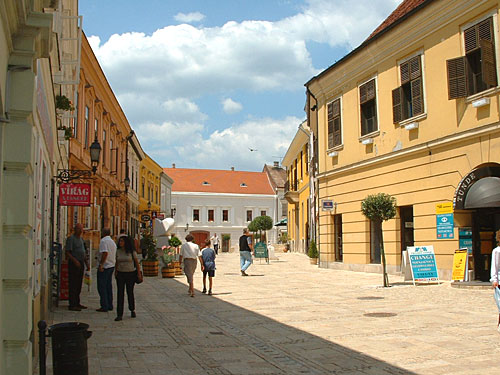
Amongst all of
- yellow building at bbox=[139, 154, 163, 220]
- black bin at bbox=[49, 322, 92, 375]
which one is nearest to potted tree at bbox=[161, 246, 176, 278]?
black bin at bbox=[49, 322, 92, 375]

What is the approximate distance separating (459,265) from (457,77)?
211 inches

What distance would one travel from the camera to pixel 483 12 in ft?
48.6

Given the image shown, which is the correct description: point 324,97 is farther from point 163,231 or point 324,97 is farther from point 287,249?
point 287,249

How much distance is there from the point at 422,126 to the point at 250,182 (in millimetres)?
60948

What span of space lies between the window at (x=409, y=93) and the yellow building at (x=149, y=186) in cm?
2953

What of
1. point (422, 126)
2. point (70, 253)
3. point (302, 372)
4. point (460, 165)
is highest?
point (422, 126)

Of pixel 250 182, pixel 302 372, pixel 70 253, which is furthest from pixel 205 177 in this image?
pixel 302 372

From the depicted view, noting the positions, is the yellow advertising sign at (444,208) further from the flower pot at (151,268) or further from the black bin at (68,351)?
the black bin at (68,351)

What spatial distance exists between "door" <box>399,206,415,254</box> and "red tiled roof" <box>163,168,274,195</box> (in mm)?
54515

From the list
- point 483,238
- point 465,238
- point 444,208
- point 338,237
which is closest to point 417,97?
point 444,208

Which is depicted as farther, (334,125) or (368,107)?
(334,125)

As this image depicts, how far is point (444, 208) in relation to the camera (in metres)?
16.2

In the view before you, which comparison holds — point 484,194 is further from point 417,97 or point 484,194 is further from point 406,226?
point 406,226

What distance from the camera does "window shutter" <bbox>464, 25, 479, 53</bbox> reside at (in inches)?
592
